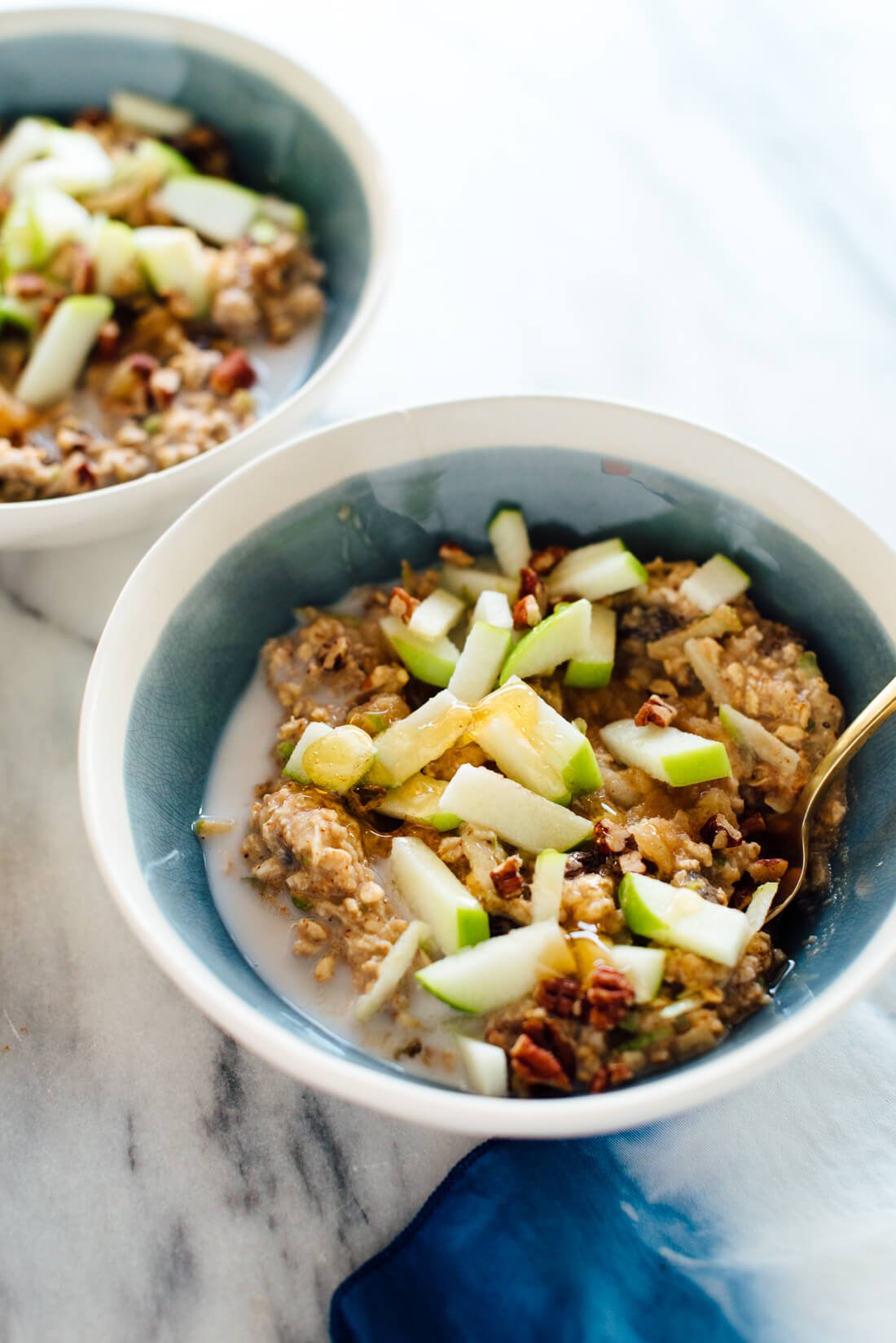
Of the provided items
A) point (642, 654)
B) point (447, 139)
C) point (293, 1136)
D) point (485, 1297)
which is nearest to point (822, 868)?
point (642, 654)

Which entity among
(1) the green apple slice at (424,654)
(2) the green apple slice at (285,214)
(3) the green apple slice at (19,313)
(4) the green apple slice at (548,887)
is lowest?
(3) the green apple slice at (19,313)

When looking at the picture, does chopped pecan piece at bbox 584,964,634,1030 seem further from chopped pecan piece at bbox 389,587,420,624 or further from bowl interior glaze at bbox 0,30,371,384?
bowl interior glaze at bbox 0,30,371,384

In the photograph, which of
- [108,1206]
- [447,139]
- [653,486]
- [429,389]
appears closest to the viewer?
[108,1206]

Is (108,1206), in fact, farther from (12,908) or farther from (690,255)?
(690,255)

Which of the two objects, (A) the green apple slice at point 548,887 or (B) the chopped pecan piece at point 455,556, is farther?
(B) the chopped pecan piece at point 455,556

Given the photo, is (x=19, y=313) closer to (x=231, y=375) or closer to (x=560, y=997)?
(x=231, y=375)

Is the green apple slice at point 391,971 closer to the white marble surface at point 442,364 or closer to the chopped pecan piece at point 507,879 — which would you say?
the chopped pecan piece at point 507,879

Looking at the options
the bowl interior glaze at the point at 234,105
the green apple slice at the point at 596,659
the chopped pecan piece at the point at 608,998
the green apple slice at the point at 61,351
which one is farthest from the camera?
the bowl interior glaze at the point at 234,105

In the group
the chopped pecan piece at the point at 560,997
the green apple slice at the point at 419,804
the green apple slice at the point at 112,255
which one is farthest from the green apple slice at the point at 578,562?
the green apple slice at the point at 112,255
